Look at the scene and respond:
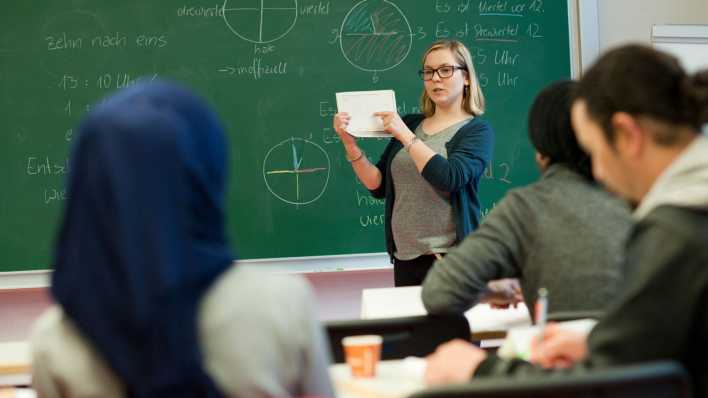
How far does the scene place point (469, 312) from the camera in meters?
2.72

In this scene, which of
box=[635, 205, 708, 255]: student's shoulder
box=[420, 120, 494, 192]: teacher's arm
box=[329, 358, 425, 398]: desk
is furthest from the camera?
box=[420, 120, 494, 192]: teacher's arm

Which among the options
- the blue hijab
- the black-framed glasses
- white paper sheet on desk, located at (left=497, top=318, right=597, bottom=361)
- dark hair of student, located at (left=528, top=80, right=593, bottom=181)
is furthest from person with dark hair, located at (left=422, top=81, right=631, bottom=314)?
the black-framed glasses

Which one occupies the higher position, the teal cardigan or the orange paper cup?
the teal cardigan

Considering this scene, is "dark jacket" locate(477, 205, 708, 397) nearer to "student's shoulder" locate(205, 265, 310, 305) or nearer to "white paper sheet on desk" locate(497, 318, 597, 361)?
"white paper sheet on desk" locate(497, 318, 597, 361)

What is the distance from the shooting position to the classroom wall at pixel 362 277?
4.36m

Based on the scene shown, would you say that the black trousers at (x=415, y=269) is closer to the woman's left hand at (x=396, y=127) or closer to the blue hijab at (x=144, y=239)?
the woman's left hand at (x=396, y=127)

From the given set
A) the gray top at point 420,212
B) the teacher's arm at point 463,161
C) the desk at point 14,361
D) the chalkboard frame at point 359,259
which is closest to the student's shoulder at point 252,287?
the desk at point 14,361

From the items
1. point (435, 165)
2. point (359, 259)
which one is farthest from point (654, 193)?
point (359, 259)

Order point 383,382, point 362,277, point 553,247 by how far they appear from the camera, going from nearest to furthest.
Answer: point 383,382, point 553,247, point 362,277

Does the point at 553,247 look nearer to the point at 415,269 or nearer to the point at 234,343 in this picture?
the point at 234,343

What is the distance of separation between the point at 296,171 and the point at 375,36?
2.68ft

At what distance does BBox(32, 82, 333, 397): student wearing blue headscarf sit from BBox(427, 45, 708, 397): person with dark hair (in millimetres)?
513

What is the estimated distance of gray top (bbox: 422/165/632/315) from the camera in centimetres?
204

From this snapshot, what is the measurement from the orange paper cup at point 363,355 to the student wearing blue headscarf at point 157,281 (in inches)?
24.1
